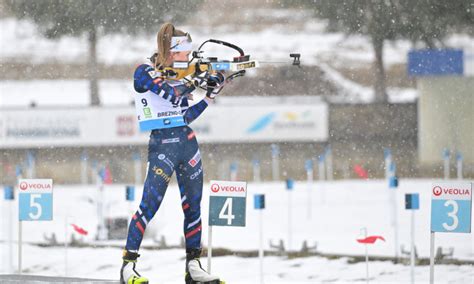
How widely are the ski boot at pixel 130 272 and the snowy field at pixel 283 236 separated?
317cm

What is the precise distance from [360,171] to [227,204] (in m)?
15.0

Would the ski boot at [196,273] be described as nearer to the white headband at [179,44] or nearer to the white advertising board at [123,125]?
the white headband at [179,44]

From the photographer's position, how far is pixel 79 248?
12320mm

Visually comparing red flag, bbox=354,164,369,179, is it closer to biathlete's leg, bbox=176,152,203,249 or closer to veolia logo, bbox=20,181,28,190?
veolia logo, bbox=20,181,28,190

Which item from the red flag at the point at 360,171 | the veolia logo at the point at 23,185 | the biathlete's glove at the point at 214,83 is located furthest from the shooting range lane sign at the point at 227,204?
the red flag at the point at 360,171

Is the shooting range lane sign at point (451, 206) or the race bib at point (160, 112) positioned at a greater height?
the race bib at point (160, 112)

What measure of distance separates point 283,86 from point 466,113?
6.98 m

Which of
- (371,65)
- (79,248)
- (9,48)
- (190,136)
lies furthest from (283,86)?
(190,136)

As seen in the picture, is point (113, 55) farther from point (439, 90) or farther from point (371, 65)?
point (439, 90)

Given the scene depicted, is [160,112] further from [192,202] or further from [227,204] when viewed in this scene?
[227,204]

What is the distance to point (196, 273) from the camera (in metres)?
6.40

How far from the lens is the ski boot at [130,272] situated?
6195 mm

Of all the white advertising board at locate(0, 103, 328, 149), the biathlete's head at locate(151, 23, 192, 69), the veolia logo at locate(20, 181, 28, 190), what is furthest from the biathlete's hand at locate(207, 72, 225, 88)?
the white advertising board at locate(0, 103, 328, 149)

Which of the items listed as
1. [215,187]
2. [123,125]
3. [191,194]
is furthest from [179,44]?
[123,125]
